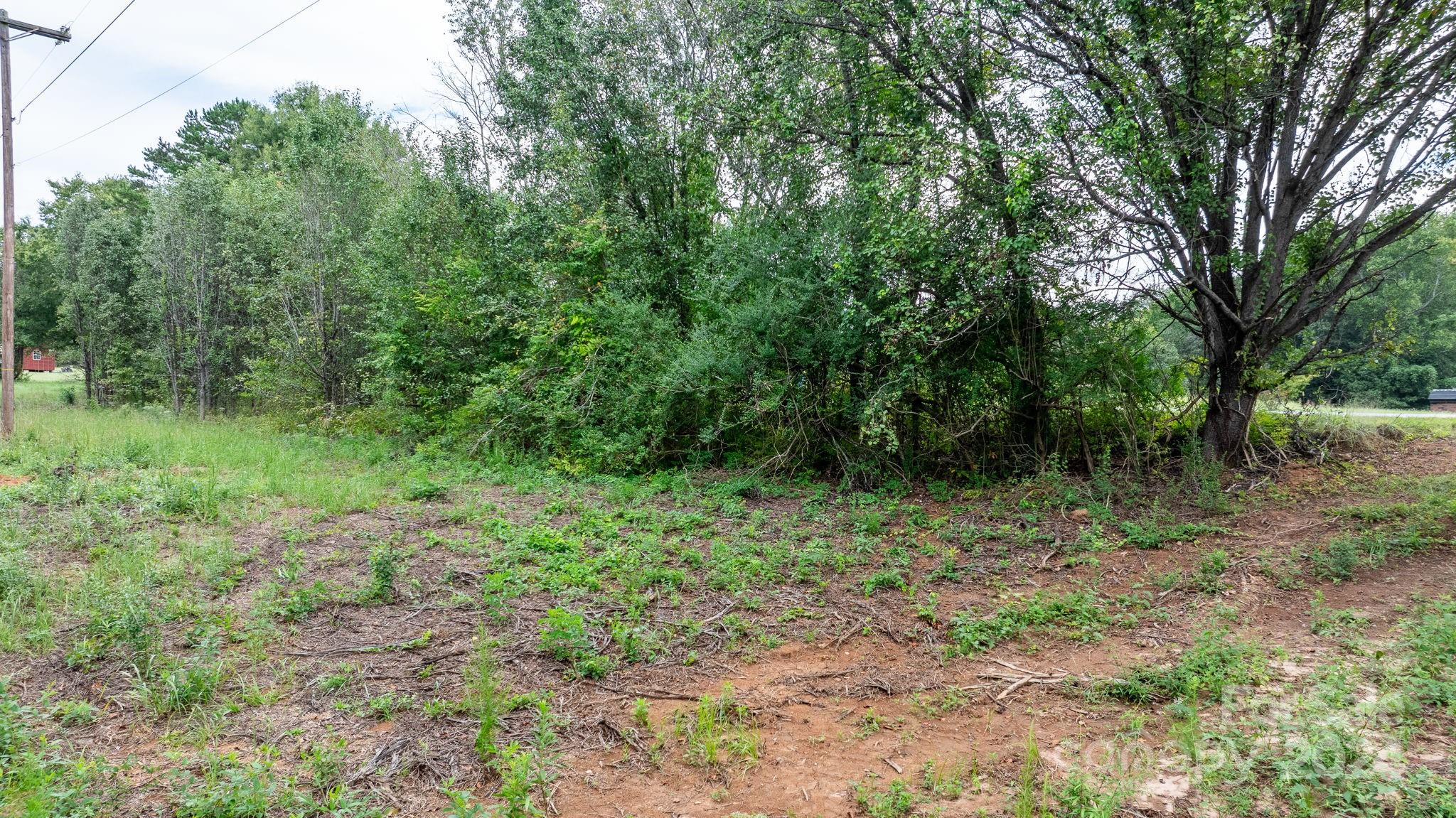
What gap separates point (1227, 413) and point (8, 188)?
17.4 metres

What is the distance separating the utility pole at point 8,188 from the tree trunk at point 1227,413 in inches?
649

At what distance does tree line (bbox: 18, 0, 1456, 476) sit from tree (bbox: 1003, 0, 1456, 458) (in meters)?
0.03

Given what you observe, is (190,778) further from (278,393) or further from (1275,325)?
(278,393)

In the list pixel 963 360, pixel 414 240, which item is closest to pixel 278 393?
pixel 414 240

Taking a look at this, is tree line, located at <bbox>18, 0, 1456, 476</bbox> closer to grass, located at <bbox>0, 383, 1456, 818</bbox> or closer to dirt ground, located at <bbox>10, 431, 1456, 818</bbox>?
grass, located at <bbox>0, 383, 1456, 818</bbox>

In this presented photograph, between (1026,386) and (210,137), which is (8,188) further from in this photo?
(210,137)

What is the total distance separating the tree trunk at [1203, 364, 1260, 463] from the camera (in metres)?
6.93

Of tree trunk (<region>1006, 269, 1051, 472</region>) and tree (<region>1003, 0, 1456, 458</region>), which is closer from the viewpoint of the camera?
A: tree (<region>1003, 0, 1456, 458</region>)

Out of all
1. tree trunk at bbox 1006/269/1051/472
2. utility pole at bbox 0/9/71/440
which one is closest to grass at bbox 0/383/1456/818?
tree trunk at bbox 1006/269/1051/472

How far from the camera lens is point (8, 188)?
35.0ft

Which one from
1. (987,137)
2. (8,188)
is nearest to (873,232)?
(987,137)

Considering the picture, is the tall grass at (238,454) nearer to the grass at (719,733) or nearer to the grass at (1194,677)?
the grass at (719,733)

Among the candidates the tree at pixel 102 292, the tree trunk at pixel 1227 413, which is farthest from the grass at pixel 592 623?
the tree at pixel 102 292

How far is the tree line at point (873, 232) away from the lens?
19.9 ft
